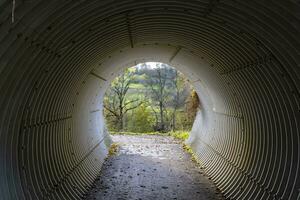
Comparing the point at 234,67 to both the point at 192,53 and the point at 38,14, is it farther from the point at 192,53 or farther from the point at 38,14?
the point at 38,14

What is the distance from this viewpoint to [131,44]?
1066cm

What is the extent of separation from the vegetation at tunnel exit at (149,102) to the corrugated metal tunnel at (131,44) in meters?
25.1

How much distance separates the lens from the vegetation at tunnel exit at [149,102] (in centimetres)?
3669

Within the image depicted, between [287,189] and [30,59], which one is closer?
[30,59]

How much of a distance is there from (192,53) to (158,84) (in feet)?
96.4

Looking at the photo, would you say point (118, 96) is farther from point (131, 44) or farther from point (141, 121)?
point (131, 44)

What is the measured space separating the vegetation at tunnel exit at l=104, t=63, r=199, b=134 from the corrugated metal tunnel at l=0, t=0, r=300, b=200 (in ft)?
82.5

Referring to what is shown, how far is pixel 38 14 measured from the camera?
4.74 metres

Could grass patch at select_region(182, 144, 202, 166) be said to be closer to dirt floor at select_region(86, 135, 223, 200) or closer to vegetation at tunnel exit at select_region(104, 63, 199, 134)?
dirt floor at select_region(86, 135, 223, 200)

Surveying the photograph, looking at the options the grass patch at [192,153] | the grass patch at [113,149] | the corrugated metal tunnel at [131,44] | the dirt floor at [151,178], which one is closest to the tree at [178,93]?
the grass patch at [192,153]

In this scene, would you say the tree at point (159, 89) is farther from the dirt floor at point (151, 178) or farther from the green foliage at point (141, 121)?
the dirt floor at point (151, 178)

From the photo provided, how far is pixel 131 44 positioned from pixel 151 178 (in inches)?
152

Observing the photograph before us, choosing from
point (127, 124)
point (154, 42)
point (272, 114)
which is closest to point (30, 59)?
point (272, 114)

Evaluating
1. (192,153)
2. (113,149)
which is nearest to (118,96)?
(113,149)
